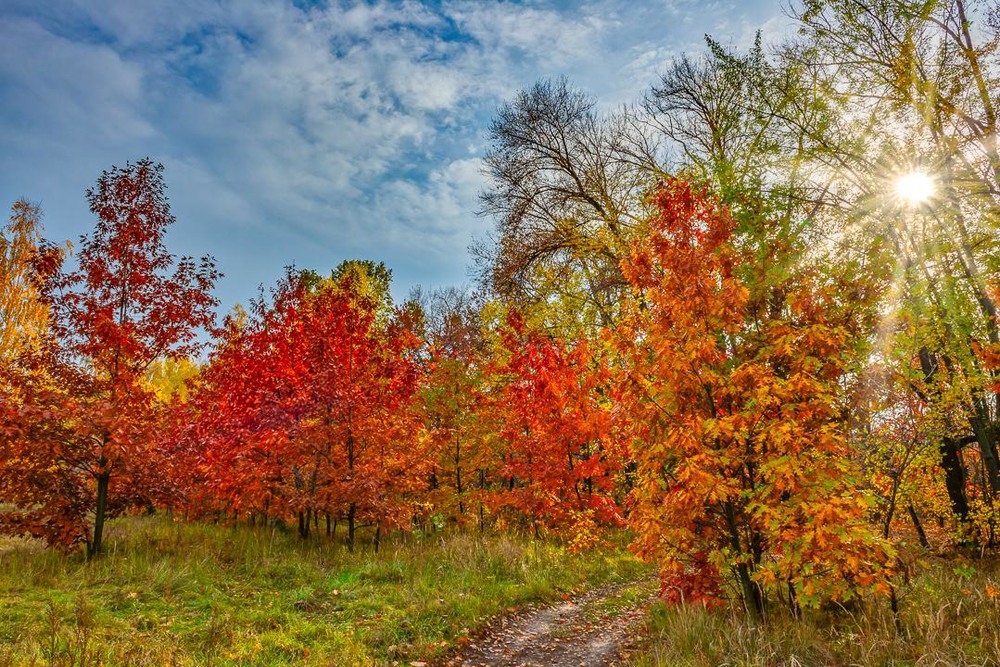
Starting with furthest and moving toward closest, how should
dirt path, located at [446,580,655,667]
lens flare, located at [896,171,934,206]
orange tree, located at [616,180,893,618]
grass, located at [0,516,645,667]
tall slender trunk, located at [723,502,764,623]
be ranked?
lens flare, located at [896,171,934,206] < dirt path, located at [446,580,655,667] < tall slender trunk, located at [723,502,764,623] < grass, located at [0,516,645,667] < orange tree, located at [616,180,893,618]

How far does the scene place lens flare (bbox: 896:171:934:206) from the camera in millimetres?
8398

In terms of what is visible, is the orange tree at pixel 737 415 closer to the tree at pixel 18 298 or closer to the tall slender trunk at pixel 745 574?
the tall slender trunk at pixel 745 574

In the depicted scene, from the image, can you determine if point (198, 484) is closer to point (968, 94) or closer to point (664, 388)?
point (664, 388)

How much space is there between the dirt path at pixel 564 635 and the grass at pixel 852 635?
66 centimetres

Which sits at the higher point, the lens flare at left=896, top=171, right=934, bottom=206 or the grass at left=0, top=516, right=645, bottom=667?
the lens flare at left=896, top=171, right=934, bottom=206

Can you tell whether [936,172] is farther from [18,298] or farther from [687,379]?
[18,298]

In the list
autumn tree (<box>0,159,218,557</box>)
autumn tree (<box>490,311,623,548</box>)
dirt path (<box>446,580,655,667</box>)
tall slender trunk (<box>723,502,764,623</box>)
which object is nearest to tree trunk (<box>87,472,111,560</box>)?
autumn tree (<box>0,159,218,557</box>)

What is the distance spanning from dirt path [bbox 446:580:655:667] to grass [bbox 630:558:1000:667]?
657mm

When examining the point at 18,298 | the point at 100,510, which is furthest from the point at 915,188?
the point at 18,298

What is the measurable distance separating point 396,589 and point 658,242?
20.8 feet

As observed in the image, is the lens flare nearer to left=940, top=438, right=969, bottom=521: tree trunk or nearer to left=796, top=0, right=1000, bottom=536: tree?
left=796, top=0, right=1000, bottom=536: tree

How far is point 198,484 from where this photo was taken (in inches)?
380

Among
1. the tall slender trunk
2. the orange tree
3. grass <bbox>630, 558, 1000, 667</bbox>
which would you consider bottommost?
grass <bbox>630, 558, 1000, 667</bbox>

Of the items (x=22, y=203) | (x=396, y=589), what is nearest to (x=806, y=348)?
(x=396, y=589)
